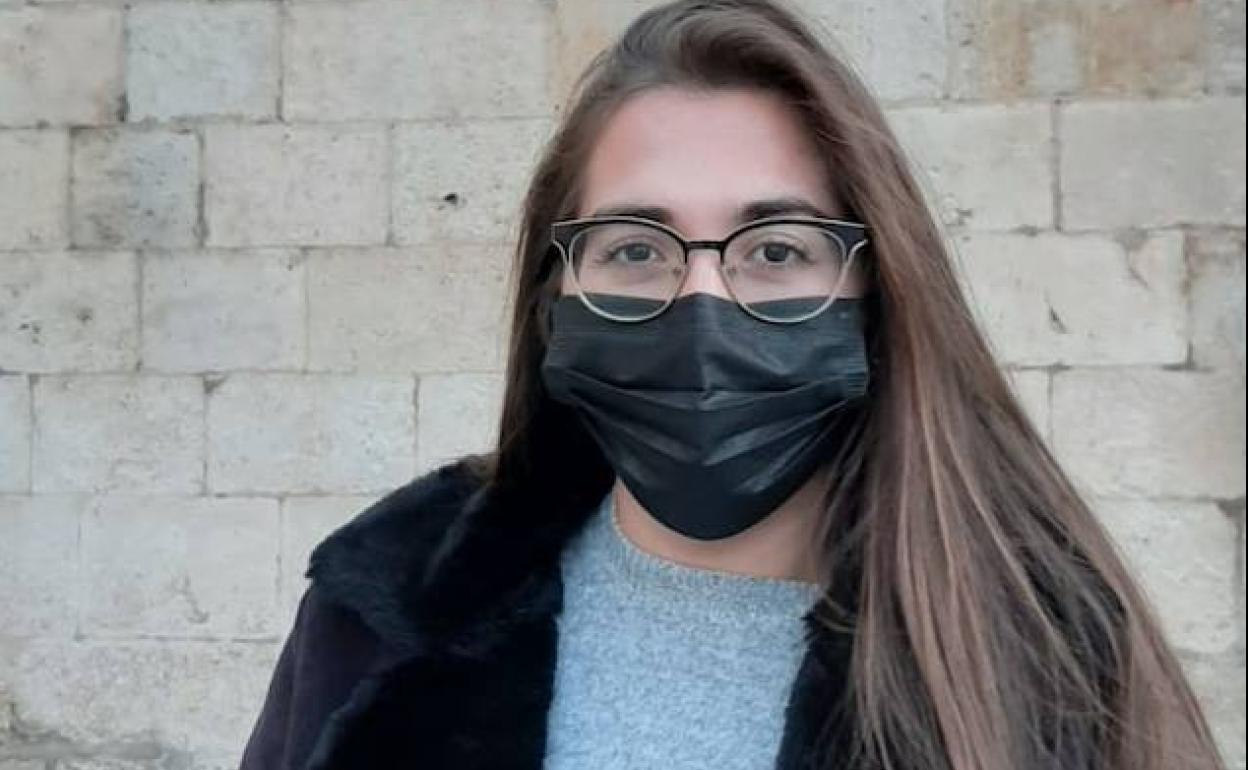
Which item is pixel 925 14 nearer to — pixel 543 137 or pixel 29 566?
pixel 543 137

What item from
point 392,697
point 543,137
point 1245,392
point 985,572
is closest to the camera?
point 985,572

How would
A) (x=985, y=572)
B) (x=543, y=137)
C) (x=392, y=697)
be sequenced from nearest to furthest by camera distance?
(x=985, y=572)
(x=392, y=697)
(x=543, y=137)

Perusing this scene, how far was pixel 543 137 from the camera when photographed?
3.74 metres

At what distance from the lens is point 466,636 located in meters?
1.56

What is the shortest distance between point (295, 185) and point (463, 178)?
0.39 m

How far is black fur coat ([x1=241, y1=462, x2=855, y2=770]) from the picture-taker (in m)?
1.48

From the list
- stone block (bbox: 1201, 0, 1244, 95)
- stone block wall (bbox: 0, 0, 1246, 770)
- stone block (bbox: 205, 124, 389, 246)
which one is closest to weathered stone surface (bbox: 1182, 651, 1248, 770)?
stone block wall (bbox: 0, 0, 1246, 770)

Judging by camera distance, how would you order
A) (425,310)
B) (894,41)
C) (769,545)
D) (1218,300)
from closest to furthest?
(769,545) < (1218,300) < (894,41) < (425,310)

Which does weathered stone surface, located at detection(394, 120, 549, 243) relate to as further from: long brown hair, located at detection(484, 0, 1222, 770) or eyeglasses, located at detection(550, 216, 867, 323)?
eyeglasses, located at detection(550, 216, 867, 323)

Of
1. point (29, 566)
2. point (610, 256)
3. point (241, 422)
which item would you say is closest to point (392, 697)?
point (610, 256)

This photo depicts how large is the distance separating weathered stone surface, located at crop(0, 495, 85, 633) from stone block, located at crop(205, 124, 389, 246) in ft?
2.42

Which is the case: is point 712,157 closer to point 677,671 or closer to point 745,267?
point 745,267

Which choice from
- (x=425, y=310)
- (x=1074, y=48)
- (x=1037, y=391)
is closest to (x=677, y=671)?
A: (x=1037, y=391)

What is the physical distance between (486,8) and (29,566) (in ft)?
5.50
